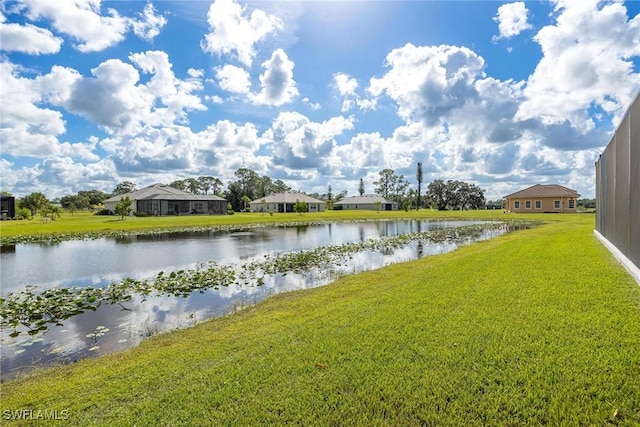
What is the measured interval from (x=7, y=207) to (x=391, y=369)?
56.5 metres

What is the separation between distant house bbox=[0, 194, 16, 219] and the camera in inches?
1681

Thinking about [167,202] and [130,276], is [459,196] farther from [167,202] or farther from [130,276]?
[130,276]

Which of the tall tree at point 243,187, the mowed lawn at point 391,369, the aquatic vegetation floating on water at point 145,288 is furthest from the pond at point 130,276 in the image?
the tall tree at point 243,187

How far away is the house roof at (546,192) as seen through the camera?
5026 centimetres

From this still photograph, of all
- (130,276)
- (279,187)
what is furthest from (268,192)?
(130,276)

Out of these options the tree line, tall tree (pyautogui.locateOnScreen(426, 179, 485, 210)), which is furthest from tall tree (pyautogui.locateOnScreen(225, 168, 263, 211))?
tall tree (pyautogui.locateOnScreen(426, 179, 485, 210))

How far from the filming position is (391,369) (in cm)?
420

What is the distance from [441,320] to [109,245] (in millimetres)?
21111

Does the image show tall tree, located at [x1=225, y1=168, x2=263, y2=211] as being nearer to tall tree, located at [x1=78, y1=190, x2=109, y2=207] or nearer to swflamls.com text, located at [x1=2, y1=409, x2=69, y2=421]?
tall tree, located at [x1=78, y1=190, x2=109, y2=207]

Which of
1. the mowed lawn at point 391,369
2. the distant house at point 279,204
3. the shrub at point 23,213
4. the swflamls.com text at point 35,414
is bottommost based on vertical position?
the swflamls.com text at point 35,414

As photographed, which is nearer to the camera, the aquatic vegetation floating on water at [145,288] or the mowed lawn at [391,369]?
the mowed lawn at [391,369]

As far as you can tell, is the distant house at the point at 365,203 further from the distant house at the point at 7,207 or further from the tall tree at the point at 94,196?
the distant house at the point at 7,207

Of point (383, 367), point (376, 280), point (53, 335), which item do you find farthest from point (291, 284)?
point (383, 367)

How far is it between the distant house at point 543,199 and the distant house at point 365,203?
33.1 metres
